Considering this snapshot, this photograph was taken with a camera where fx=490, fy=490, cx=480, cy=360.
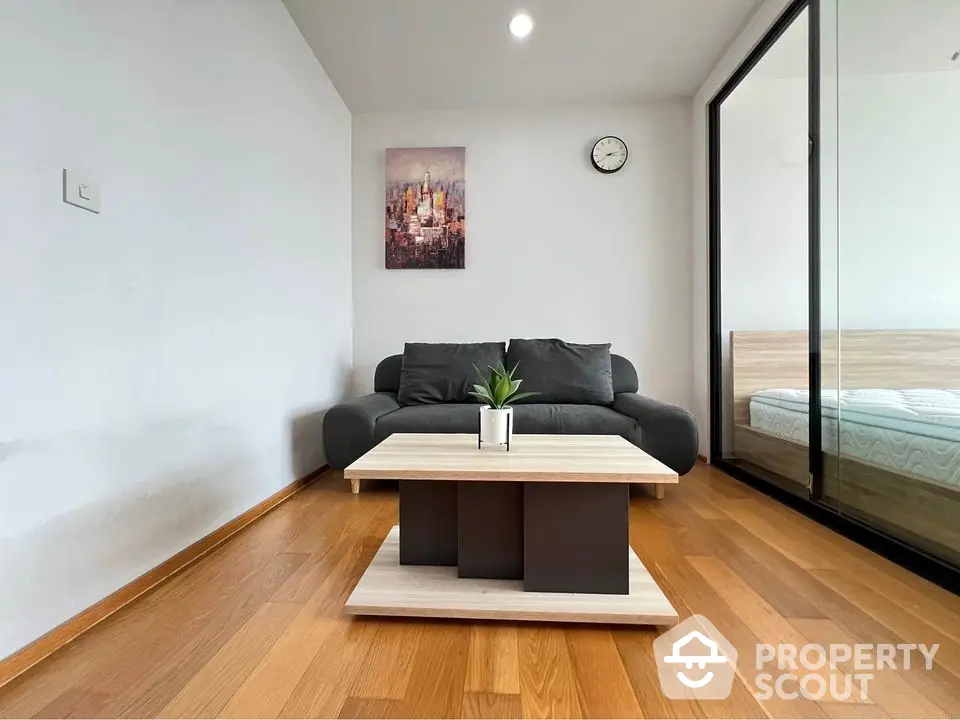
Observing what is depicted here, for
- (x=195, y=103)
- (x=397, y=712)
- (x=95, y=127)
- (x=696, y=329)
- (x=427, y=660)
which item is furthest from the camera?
(x=696, y=329)

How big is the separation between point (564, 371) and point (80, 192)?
2.51 meters

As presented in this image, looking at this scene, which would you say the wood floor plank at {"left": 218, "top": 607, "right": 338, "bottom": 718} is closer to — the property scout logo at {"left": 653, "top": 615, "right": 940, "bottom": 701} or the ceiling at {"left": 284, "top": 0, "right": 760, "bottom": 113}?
the property scout logo at {"left": 653, "top": 615, "right": 940, "bottom": 701}

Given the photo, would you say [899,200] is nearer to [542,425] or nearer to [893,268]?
[893,268]

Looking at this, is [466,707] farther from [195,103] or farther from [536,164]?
[536,164]

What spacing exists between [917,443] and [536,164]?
9.33ft

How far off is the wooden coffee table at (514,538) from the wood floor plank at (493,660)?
0.14ft

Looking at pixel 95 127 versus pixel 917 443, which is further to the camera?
pixel 917 443

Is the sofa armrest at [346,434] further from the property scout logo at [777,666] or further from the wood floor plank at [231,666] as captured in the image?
the property scout logo at [777,666]

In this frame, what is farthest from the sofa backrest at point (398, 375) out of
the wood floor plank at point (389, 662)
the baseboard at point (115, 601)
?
the wood floor plank at point (389, 662)

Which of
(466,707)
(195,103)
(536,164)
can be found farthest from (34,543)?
(536,164)

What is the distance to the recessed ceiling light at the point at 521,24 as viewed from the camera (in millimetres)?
2766

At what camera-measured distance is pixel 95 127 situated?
1.45 metres

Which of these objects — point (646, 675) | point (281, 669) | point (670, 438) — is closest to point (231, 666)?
point (281, 669)

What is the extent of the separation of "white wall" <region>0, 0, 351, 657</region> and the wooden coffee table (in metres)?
0.75
